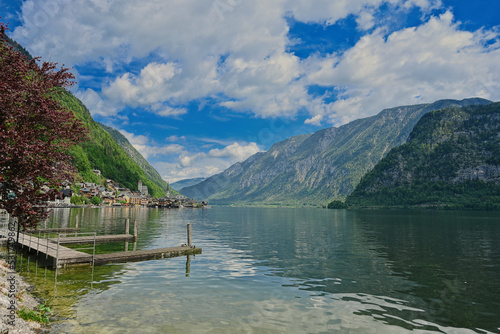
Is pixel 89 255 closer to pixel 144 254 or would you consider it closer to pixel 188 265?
pixel 144 254

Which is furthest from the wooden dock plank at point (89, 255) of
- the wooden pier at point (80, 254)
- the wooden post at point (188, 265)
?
the wooden post at point (188, 265)

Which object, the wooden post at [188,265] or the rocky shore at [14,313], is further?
the wooden post at [188,265]

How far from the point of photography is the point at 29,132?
17.8 metres

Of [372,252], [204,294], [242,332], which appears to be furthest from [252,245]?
[242,332]

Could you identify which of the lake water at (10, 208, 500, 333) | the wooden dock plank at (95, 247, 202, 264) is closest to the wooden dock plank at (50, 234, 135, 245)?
the lake water at (10, 208, 500, 333)

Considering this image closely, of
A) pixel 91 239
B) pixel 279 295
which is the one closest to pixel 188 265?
pixel 279 295

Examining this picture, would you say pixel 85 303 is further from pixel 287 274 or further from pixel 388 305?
pixel 388 305

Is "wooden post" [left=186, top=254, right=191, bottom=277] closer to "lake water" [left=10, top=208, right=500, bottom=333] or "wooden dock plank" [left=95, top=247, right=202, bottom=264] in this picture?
"lake water" [left=10, top=208, right=500, bottom=333]

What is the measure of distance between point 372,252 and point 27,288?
123 ft

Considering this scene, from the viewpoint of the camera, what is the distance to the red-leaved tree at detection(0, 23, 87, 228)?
54.9 ft

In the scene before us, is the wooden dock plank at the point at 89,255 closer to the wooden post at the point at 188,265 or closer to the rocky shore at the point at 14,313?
the wooden post at the point at 188,265

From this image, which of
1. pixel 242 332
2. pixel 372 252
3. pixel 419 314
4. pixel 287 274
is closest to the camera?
pixel 242 332

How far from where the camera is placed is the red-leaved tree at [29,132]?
16.7 m

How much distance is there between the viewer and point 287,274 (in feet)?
92.7
